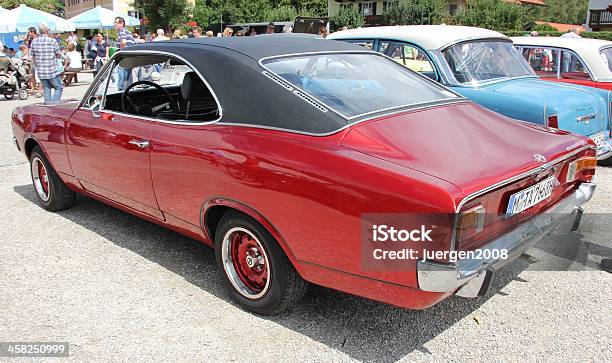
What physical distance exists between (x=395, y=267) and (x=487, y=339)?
87cm

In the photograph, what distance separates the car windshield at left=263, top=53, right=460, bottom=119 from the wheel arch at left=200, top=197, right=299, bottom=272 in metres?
0.72

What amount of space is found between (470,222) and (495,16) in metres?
48.3

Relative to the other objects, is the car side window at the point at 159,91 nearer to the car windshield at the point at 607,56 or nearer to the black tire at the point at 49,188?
the black tire at the point at 49,188

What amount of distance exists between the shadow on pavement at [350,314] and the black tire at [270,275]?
0.13m

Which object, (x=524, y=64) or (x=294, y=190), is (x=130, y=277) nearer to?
(x=294, y=190)

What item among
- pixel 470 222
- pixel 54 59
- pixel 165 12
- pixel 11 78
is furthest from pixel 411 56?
pixel 165 12

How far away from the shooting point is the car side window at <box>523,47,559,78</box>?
24.9 feet

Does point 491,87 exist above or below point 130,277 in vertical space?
above

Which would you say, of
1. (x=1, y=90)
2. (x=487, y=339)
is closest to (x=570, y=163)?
(x=487, y=339)

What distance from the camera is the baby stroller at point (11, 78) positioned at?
45.6ft

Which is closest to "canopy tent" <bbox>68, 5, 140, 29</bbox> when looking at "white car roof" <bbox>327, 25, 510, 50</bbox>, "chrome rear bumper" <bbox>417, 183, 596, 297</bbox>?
"white car roof" <bbox>327, 25, 510, 50</bbox>

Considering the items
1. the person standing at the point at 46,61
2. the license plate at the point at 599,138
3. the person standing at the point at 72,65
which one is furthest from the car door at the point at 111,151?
the person standing at the point at 72,65

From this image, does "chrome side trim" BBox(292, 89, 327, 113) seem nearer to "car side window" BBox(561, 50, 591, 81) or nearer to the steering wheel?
the steering wheel

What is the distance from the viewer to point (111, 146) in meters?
3.88
